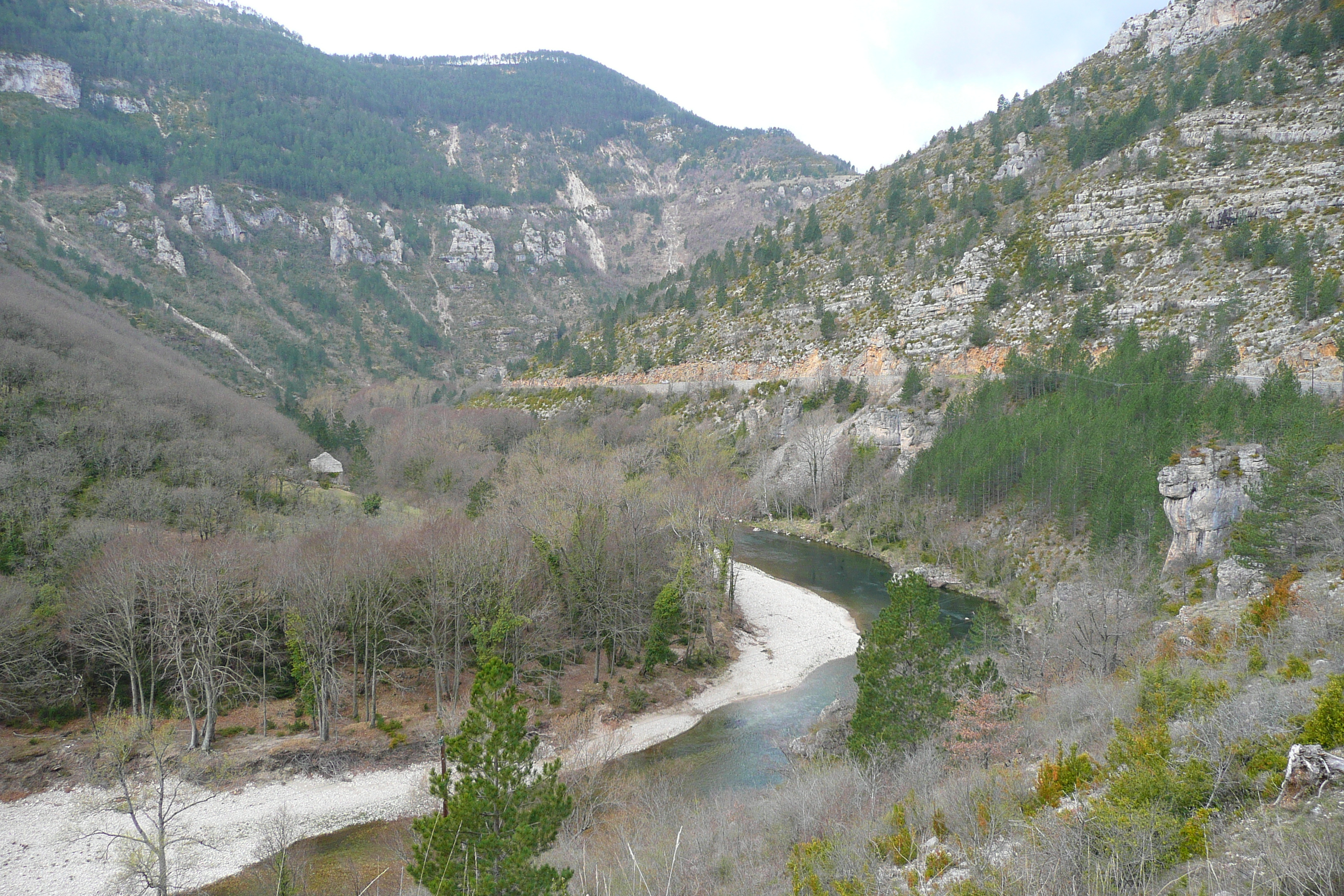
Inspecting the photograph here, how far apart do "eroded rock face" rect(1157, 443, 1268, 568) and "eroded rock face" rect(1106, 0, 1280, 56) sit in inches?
3412

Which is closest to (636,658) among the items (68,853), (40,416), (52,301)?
(68,853)

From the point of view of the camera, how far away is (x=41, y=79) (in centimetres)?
14125

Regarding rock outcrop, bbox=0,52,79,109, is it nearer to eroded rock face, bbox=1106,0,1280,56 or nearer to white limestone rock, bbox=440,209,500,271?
white limestone rock, bbox=440,209,500,271

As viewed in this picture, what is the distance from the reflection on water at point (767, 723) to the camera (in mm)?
25266

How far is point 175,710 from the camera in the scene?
87.2 feet

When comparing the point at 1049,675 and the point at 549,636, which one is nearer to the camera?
the point at 1049,675

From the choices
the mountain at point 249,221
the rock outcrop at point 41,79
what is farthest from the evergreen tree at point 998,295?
the rock outcrop at point 41,79

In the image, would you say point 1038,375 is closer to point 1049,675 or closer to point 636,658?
point 1049,675

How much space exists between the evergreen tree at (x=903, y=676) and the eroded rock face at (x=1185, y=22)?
110245 mm

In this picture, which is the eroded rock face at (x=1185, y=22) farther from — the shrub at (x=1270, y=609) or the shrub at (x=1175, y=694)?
the shrub at (x=1175, y=694)

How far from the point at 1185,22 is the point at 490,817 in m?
128

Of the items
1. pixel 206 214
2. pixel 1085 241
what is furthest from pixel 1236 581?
pixel 206 214

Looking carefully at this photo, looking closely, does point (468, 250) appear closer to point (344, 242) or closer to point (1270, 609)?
point (344, 242)

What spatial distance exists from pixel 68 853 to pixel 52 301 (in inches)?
2415
